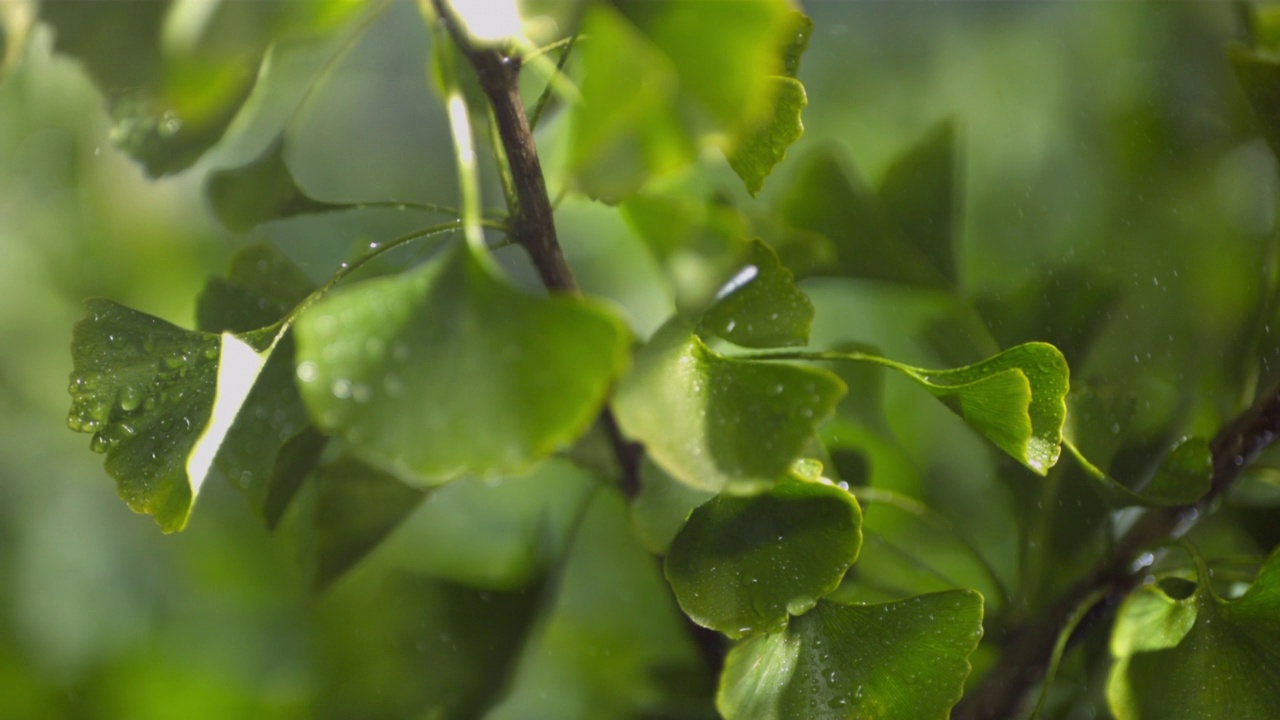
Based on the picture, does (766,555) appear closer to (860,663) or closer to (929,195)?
(860,663)

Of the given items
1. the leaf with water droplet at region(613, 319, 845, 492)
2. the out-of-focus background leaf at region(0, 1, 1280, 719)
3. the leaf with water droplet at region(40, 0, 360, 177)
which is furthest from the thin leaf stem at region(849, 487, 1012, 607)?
the leaf with water droplet at region(40, 0, 360, 177)

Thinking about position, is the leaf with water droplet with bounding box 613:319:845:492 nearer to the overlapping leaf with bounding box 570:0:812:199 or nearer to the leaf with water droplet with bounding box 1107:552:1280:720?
the overlapping leaf with bounding box 570:0:812:199

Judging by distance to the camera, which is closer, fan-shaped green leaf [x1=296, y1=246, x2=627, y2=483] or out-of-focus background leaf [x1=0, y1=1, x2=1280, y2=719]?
fan-shaped green leaf [x1=296, y1=246, x2=627, y2=483]

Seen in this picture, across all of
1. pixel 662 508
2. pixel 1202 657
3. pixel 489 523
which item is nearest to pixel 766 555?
pixel 662 508

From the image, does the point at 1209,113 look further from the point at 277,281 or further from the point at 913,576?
the point at 277,281

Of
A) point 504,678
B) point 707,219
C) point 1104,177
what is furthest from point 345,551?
point 1104,177

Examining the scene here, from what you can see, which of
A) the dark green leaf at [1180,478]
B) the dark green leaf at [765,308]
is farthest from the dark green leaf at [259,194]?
the dark green leaf at [1180,478]

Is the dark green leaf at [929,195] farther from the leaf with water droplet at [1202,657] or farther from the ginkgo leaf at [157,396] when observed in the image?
the ginkgo leaf at [157,396]
